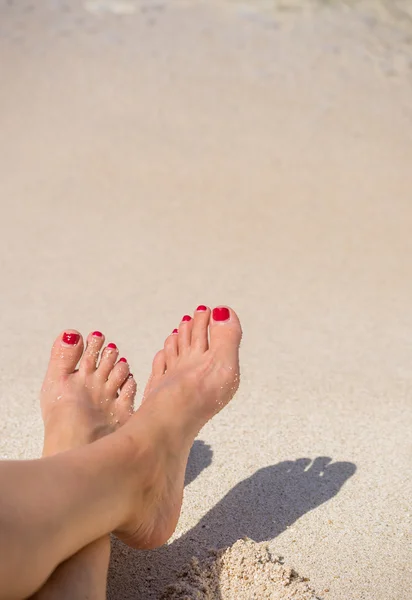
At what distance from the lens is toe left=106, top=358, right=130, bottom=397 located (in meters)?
1.60

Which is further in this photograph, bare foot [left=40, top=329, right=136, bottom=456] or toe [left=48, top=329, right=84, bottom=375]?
toe [left=48, top=329, right=84, bottom=375]

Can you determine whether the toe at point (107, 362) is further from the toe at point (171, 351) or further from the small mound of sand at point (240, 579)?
the small mound of sand at point (240, 579)

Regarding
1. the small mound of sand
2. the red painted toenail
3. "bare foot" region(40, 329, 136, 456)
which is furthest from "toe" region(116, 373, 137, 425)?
the small mound of sand

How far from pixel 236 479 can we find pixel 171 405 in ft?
0.86

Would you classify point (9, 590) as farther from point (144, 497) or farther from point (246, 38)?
point (246, 38)

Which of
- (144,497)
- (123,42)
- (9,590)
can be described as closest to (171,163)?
(123,42)

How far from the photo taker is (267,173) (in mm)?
3502

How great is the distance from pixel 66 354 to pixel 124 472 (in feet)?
1.89

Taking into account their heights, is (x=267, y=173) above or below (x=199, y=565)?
above

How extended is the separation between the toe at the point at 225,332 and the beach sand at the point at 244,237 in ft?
0.74

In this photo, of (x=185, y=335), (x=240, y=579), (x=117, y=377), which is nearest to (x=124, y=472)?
(x=240, y=579)

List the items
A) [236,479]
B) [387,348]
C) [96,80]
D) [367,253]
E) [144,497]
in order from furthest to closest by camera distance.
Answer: [96,80] < [367,253] < [387,348] < [236,479] < [144,497]

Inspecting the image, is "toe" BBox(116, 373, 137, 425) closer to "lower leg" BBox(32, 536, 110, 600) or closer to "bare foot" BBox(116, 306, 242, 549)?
"bare foot" BBox(116, 306, 242, 549)

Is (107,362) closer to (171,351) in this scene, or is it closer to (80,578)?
(171,351)
